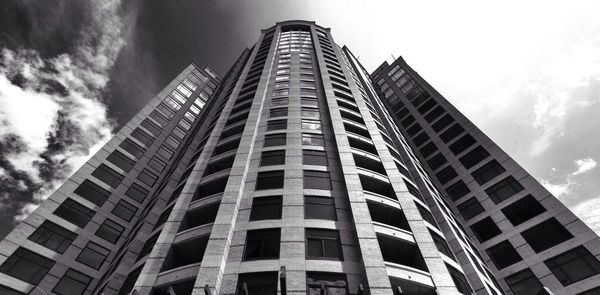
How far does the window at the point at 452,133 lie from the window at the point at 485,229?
13.2 m

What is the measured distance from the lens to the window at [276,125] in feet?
87.4

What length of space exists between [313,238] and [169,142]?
3215 cm

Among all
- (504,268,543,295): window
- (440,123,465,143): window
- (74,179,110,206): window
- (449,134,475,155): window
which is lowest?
(504,268,543,295): window

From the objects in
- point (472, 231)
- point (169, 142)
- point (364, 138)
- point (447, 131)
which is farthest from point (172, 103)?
point (472, 231)

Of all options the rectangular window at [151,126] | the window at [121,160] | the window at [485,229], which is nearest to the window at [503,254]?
the window at [485,229]

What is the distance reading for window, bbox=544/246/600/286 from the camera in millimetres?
22531

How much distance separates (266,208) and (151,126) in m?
30.2

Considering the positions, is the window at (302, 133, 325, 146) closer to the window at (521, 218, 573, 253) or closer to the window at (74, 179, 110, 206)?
the window at (521, 218, 573, 253)

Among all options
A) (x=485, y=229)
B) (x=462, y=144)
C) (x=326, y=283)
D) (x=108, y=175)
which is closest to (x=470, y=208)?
(x=485, y=229)

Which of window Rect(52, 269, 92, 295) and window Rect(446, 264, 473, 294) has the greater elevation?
window Rect(52, 269, 92, 295)

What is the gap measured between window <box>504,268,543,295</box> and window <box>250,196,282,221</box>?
19960mm

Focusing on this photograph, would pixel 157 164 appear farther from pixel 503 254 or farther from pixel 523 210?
pixel 523 210

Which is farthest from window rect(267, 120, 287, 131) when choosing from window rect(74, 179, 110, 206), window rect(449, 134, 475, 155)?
window rect(449, 134, 475, 155)

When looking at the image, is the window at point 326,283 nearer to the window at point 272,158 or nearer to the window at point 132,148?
the window at point 272,158
